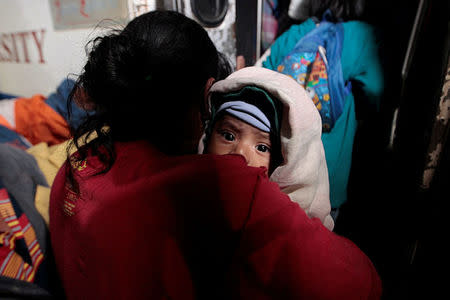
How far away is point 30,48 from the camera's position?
220cm

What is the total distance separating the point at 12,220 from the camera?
0.90 meters

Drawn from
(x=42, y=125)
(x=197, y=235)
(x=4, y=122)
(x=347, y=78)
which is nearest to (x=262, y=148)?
(x=197, y=235)

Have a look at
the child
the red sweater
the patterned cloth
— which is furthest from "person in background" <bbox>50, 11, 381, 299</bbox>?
the patterned cloth

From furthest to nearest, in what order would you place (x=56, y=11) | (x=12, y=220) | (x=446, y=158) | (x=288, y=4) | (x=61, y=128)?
1. (x=61, y=128)
2. (x=56, y=11)
3. (x=288, y=4)
4. (x=12, y=220)
5. (x=446, y=158)

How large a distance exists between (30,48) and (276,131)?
243 cm

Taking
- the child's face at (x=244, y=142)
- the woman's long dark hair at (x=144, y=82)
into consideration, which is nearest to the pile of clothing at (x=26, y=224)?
the woman's long dark hair at (x=144, y=82)

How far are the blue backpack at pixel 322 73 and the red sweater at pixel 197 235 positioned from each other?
528 mm

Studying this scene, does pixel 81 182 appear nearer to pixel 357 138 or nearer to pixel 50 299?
pixel 50 299

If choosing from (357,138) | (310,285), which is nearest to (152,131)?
(310,285)

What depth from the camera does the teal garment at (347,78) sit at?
993 millimetres

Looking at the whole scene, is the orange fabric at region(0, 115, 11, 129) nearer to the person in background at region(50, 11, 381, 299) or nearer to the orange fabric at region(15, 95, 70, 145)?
the orange fabric at region(15, 95, 70, 145)

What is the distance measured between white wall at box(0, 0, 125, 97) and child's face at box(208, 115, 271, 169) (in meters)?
1.40

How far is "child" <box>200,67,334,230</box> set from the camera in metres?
0.68

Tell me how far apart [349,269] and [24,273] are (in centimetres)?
98
